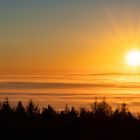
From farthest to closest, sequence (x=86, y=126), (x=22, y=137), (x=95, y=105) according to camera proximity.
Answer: (x=95, y=105), (x=86, y=126), (x=22, y=137)

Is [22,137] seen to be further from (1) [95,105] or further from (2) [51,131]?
(1) [95,105]

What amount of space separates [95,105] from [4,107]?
20033 mm

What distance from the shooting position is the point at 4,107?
84.8m

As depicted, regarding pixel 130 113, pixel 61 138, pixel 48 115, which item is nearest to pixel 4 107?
pixel 48 115

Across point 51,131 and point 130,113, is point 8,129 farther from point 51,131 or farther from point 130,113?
point 130,113

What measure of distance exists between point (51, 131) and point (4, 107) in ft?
58.1

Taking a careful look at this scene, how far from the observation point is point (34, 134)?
67250 mm

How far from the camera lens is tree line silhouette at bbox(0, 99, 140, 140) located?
6712 centimetres

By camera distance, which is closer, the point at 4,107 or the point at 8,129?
the point at 8,129

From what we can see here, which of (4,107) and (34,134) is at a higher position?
(4,107)

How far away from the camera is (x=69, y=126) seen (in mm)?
70562

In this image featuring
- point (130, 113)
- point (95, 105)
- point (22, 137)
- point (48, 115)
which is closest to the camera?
point (22, 137)

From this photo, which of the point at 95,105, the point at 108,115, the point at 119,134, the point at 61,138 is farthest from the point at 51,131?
the point at 95,105

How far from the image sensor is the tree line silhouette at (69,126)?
67.1 m
